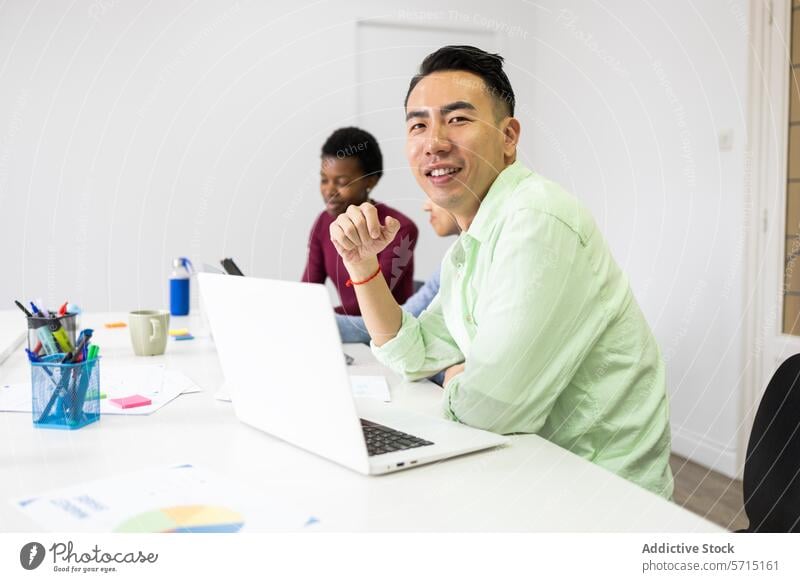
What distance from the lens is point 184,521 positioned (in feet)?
2.17

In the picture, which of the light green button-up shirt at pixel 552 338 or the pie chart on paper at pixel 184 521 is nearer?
the pie chart on paper at pixel 184 521

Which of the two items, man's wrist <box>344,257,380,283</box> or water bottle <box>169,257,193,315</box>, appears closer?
man's wrist <box>344,257,380,283</box>

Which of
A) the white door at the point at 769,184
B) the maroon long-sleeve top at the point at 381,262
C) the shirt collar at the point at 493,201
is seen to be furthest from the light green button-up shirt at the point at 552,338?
the white door at the point at 769,184

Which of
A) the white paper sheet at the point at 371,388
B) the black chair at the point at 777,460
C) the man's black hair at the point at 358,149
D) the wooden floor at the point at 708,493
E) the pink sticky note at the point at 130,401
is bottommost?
the wooden floor at the point at 708,493

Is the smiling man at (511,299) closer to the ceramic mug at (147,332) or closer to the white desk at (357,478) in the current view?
the white desk at (357,478)

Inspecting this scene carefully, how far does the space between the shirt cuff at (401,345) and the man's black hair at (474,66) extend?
39 centimetres

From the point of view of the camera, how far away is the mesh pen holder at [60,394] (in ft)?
3.09

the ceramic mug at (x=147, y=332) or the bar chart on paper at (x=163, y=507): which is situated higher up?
→ the ceramic mug at (x=147, y=332)

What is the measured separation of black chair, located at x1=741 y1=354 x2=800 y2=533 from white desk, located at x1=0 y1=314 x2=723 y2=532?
15.4 inches

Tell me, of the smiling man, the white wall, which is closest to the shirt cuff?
the smiling man

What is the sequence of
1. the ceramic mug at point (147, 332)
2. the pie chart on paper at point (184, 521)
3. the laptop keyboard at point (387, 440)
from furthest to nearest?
1. the ceramic mug at point (147, 332)
2. the laptop keyboard at point (387, 440)
3. the pie chart on paper at point (184, 521)

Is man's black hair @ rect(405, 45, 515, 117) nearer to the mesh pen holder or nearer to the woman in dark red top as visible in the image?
the mesh pen holder

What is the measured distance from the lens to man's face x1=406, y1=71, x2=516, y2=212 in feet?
3.56

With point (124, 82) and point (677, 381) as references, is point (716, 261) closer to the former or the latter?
point (677, 381)
